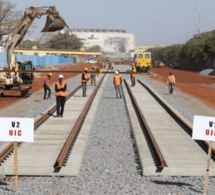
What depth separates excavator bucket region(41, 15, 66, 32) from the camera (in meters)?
28.6

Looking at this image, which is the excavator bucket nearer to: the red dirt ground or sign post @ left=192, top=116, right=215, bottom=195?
the red dirt ground

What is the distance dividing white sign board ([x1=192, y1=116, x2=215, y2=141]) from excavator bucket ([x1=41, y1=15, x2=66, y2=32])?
20.9 metres

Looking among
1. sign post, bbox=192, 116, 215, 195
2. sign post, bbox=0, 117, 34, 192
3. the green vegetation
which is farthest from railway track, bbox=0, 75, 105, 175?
the green vegetation

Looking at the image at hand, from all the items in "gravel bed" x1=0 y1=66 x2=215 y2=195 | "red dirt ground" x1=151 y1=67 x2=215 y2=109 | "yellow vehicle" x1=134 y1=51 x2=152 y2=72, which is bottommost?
"red dirt ground" x1=151 y1=67 x2=215 y2=109

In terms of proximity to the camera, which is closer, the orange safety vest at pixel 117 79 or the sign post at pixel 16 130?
the sign post at pixel 16 130

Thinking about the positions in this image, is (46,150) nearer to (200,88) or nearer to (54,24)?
(54,24)

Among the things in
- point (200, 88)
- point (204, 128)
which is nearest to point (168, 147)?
point (204, 128)

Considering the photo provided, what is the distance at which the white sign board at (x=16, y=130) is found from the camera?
8594mm

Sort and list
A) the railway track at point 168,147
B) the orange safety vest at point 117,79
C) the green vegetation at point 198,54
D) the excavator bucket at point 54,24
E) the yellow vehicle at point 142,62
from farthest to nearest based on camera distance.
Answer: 1. the green vegetation at point 198,54
2. the yellow vehicle at point 142,62
3. the excavator bucket at point 54,24
4. the orange safety vest at point 117,79
5. the railway track at point 168,147

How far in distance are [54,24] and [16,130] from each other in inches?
814

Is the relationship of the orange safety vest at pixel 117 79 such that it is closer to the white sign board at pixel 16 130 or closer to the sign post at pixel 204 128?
the sign post at pixel 204 128

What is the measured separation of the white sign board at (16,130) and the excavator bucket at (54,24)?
20.6 meters

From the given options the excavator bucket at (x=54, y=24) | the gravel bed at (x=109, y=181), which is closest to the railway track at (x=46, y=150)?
the gravel bed at (x=109, y=181)

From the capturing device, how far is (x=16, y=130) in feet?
28.3
